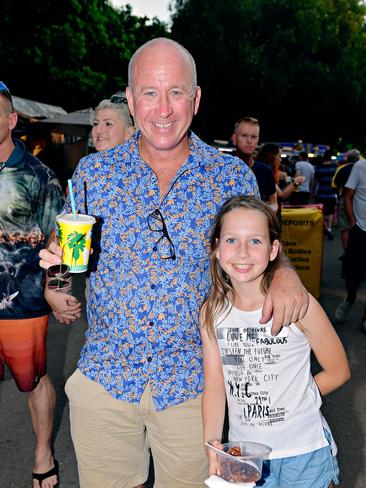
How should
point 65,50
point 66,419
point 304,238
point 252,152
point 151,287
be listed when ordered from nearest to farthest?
point 151,287 < point 66,419 < point 252,152 < point 304,238 < point 65,50

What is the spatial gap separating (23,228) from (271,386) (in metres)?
1.75

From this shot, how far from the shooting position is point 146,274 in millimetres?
2227

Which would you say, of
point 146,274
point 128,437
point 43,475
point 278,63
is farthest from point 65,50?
point 128,437

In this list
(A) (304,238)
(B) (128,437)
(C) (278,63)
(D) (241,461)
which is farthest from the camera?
(C) (278,63)

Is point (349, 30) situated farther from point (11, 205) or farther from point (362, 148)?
point (11, 205)

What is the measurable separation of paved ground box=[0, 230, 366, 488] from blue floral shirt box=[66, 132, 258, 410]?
1629 millimetres

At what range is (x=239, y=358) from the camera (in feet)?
7.20

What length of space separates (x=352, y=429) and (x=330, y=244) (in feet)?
29.0

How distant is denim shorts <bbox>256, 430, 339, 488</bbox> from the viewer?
2145 mm

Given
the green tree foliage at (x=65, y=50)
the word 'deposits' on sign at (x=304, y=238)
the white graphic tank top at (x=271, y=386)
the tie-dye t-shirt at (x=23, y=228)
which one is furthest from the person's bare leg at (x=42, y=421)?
the green tree foliage at (x=65, y=50)

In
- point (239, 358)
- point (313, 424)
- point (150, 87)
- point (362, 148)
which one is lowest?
point (362, 148)

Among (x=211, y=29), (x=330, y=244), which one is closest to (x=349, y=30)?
(x=211, y=29)

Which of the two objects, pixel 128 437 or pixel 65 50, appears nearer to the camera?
pixel 128 437

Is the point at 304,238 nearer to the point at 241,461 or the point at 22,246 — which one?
the point at 22,246
